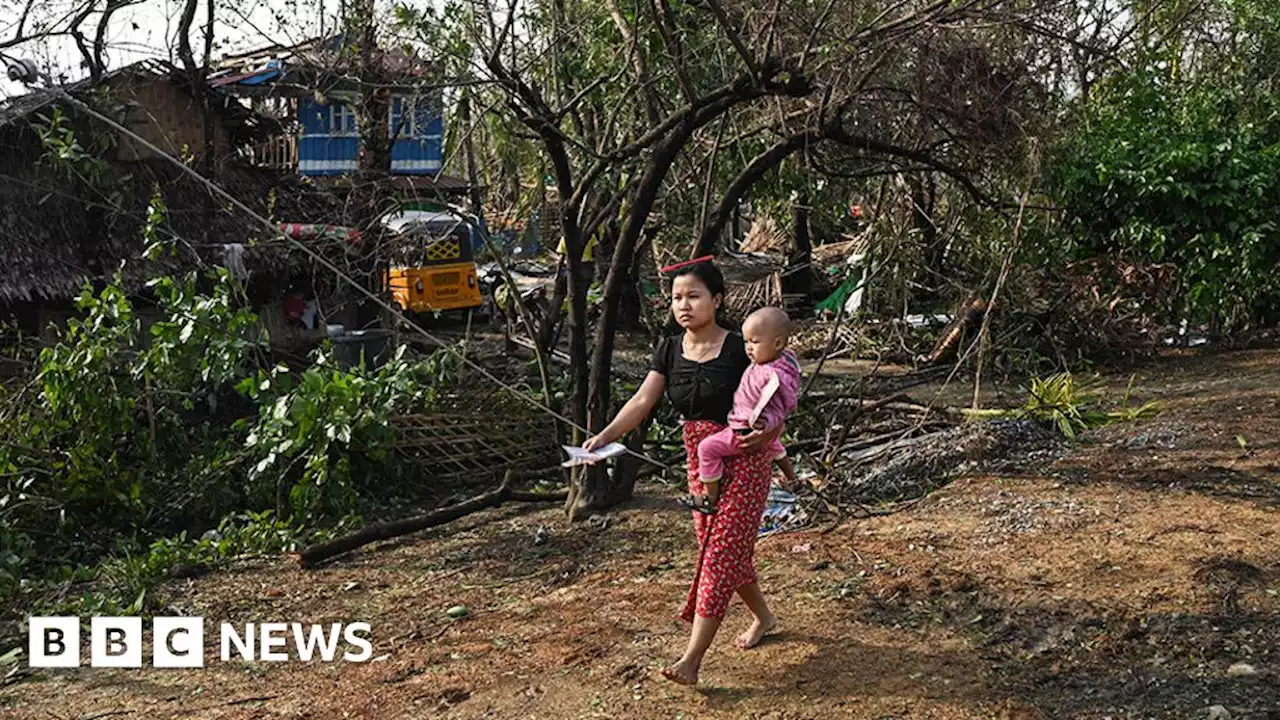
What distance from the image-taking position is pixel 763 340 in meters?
4.30

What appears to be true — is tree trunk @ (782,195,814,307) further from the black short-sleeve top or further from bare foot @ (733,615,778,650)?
the black short-sleeve top

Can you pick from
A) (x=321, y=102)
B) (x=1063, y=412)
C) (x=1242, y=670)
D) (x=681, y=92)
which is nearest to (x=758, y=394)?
(x=1242, y=670)

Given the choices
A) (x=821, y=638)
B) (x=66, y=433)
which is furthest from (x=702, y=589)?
(x=66, y=433)

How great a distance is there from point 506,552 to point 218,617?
148cm

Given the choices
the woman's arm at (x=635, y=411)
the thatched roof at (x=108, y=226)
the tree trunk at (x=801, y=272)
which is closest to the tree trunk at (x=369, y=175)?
the thatched roof at (x=108, y=226)

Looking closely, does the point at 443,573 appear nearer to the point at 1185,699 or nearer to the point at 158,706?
the point at 158,706

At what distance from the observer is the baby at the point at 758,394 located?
4.27 meters

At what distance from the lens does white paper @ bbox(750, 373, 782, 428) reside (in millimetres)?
4199

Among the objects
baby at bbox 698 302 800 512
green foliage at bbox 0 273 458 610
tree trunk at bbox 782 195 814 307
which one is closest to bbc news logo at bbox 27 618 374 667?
green foliage at bbox 0 273 458 610

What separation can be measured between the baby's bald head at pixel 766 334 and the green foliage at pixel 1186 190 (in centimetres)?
834

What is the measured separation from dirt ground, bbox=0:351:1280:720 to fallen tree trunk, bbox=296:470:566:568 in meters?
0.10

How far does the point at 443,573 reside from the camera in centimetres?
660

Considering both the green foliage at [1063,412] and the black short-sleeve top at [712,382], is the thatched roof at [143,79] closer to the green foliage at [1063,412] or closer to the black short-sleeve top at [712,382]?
the black short-sleeve top at [712,382]

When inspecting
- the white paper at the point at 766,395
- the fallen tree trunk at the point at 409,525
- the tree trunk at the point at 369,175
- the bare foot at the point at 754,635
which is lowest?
the fallen tree trunk at the point at 409,525
